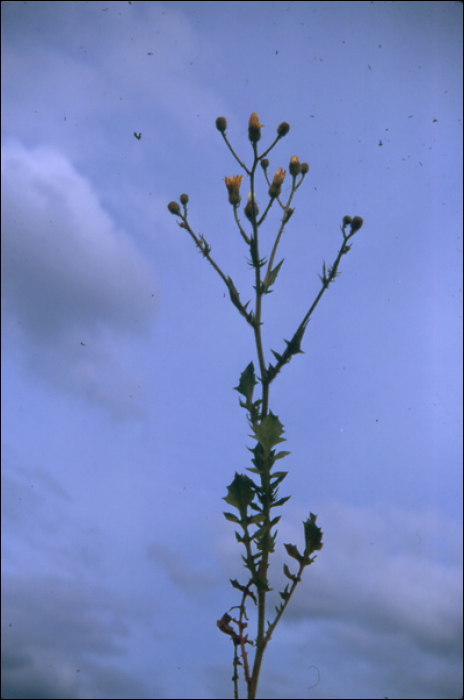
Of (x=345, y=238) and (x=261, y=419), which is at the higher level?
(x=345, y=238)

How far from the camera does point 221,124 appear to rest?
3.57m

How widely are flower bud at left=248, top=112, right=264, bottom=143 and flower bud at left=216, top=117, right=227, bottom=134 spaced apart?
21cm

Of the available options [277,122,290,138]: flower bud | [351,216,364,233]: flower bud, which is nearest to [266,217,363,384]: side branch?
[351,216,364,233]: flower bud

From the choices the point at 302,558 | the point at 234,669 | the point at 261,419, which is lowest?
the point at 234,669

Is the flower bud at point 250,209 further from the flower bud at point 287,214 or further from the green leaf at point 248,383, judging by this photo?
the green leaf at point 248,383

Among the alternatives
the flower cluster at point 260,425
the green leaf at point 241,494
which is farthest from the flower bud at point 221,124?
the green leaf at point 241,494

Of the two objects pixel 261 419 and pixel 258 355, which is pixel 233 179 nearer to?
pixel 258 355

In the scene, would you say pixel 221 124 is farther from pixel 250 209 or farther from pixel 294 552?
pixel 294 552

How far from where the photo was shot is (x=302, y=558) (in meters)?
3.32

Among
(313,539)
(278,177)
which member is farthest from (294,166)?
(313,539)

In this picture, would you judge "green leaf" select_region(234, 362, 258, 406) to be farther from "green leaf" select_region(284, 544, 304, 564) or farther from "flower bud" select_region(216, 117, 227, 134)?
"flower bud" select_region(216, 117, 227, 134)

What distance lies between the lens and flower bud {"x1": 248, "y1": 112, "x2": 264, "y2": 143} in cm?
342

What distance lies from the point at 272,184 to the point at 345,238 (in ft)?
1.83

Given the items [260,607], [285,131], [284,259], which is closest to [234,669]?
[260,607]
